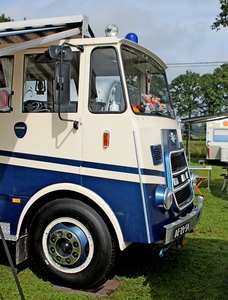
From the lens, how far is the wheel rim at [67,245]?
4195mm

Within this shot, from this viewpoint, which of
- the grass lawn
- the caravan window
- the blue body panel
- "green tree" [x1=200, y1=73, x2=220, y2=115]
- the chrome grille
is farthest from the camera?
"green tree" [x1=200, y1=73, x2=220, y2=115]

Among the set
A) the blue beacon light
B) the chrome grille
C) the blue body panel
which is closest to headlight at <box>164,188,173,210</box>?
the blue body panel

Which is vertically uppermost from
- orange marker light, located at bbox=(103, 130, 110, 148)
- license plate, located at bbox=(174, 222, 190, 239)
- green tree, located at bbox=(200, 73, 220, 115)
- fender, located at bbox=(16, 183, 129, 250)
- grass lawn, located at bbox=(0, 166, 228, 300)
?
green tree, located at bbox=(200, 73, 220, 115)

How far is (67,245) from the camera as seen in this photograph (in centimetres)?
427

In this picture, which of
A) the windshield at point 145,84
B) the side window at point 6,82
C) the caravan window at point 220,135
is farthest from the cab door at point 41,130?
the caravan window at point 220,135

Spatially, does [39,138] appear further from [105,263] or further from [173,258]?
[173,258]

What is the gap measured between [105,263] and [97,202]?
0.65 m

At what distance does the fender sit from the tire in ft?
0.43

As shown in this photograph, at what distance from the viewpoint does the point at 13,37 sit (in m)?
4.57

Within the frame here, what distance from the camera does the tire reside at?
13.6 feet

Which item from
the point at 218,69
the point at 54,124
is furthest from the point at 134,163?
the point at 218,69

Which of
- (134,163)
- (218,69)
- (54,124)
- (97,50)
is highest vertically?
(218,69)

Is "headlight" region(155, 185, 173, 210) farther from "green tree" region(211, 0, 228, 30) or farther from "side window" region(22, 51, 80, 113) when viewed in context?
"green tree" region(211, 0, 228, 30)

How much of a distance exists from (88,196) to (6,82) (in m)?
1.65
